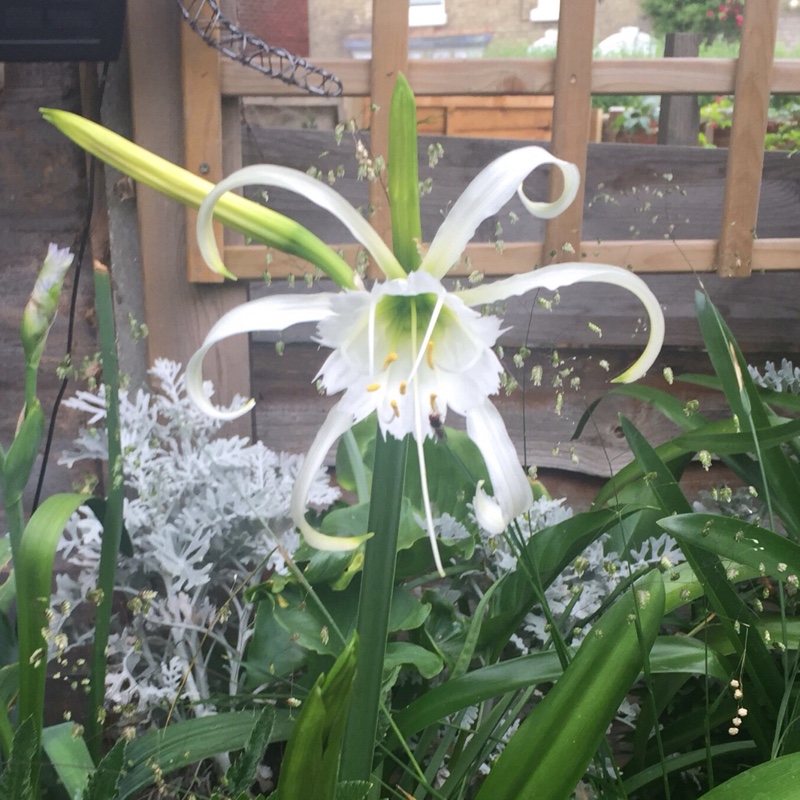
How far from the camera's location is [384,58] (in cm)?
83

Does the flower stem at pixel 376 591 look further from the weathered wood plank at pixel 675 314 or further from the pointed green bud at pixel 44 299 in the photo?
the weathered wood plank at pixel 675 314

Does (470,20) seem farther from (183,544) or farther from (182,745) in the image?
(182,745)

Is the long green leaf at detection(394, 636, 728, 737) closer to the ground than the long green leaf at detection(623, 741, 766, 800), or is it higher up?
higher up

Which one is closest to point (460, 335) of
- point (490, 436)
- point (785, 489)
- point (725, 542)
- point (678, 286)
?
point (490, 436)

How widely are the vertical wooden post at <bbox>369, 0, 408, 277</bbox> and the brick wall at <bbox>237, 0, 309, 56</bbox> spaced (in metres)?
0.17

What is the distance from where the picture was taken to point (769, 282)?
107 centimetres

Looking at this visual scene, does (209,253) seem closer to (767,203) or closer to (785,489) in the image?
(785,489)

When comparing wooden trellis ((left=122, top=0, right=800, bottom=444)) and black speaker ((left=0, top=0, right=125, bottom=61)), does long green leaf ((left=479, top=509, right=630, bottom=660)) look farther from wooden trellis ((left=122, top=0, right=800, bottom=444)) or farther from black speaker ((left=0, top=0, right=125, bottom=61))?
black speaker ((left=0, top=0, right=125, bottom=61))

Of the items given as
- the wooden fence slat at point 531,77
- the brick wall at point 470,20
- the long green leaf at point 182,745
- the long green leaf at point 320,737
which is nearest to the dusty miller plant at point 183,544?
the long green leaf at point 182,745

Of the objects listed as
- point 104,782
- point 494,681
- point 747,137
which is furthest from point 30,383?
point 747,137

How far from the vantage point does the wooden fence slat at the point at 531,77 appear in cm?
86

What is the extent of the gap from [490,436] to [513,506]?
40mm

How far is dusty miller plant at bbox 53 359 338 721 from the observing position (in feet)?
2.26

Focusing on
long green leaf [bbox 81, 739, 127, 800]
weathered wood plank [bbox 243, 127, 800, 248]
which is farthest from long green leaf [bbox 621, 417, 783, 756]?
weathered wood plank [bbox 243, 127, 800, 248]
